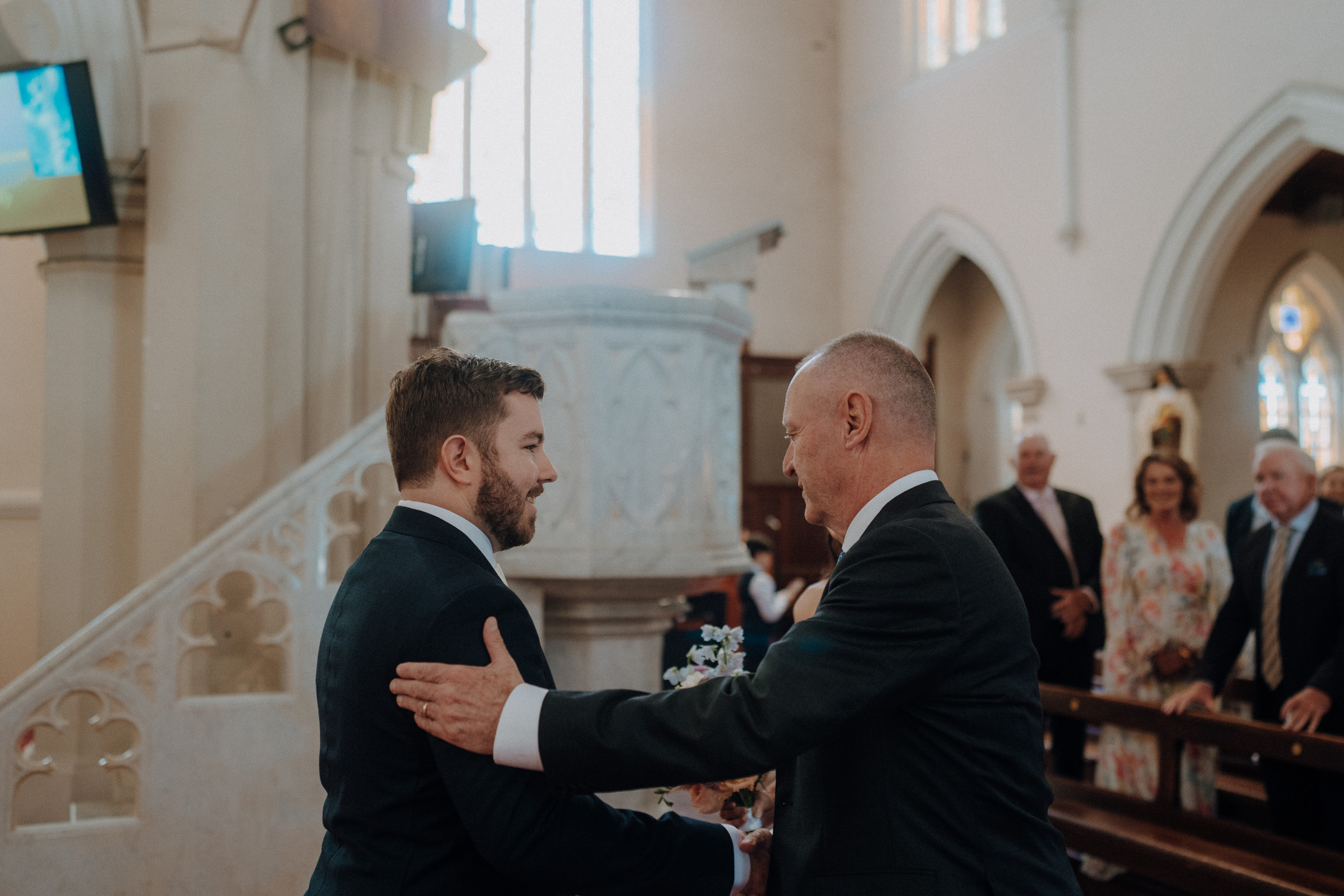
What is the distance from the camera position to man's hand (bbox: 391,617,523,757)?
1433mm

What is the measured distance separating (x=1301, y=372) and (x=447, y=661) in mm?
13382

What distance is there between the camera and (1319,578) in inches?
147

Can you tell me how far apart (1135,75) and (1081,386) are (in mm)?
2897

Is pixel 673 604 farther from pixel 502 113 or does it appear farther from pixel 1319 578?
pixel 502 113

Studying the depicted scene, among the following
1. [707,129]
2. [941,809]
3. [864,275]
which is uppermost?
[707,129]

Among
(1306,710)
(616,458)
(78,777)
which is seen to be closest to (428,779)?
(616,458)

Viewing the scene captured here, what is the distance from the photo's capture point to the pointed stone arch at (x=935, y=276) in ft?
38.1

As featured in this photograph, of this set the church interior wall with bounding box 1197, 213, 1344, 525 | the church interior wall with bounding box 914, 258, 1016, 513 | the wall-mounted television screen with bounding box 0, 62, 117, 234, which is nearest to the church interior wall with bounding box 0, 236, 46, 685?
the wall-mounted television screen with bounding box 0, 62, 117, 234

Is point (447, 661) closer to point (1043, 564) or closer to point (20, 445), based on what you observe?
point (1043, 564)

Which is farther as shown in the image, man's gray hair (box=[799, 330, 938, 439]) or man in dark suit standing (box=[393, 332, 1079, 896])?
man's gray hair (box=[799, 330, 938, 439])

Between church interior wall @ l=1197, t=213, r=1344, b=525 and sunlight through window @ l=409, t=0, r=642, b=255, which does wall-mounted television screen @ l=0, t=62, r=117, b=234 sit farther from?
church interior wall @ l=1197, t=213, r=1344, b=525

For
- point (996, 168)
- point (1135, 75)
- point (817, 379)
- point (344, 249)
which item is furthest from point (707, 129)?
point (817, 379)

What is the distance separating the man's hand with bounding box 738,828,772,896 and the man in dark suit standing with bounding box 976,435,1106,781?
2968mm

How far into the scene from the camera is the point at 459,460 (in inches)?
64.6
